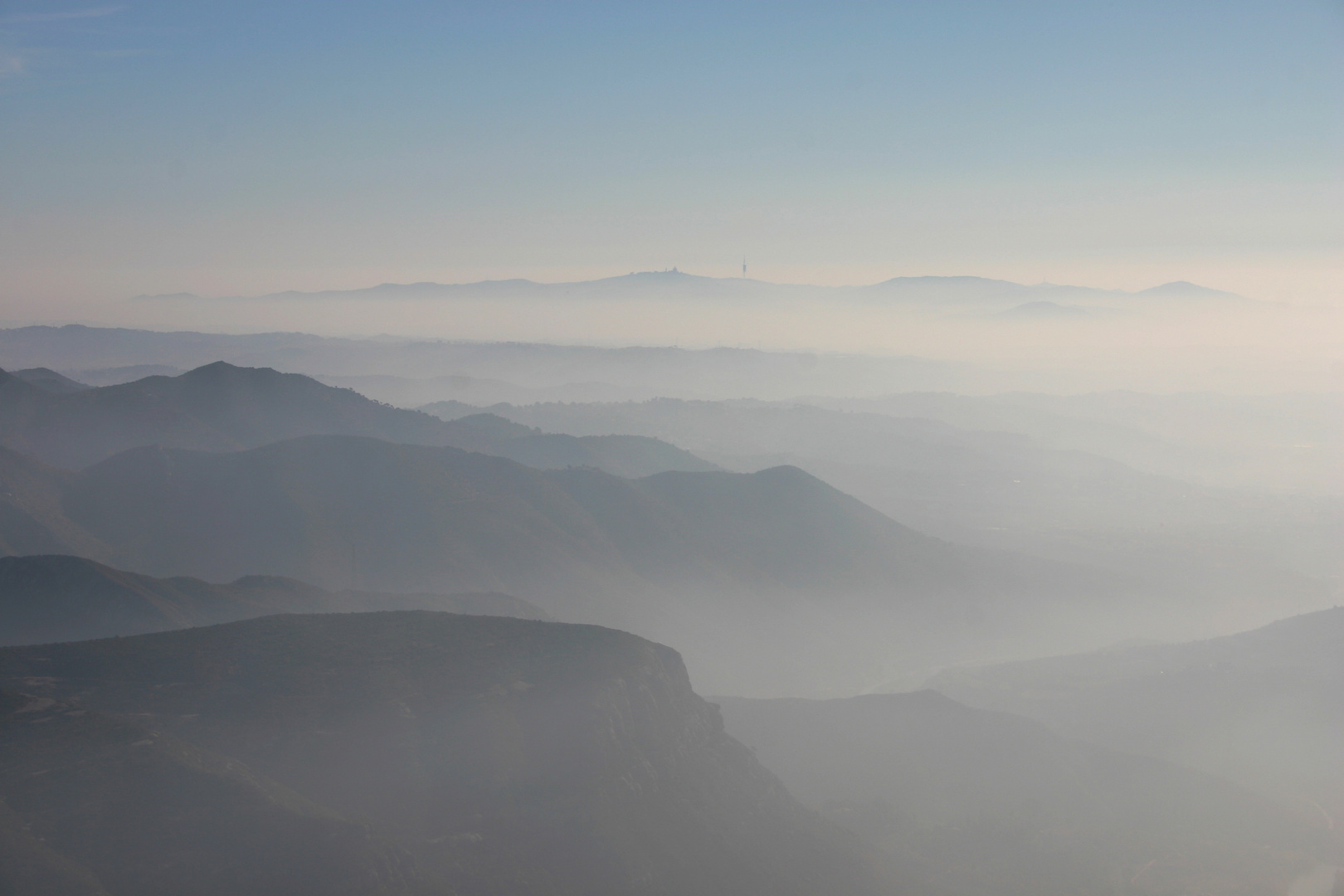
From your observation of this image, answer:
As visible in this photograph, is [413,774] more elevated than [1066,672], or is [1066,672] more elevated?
[413,774]

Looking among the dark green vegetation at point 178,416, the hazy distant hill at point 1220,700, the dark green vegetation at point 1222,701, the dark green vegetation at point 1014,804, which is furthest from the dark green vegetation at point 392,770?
the dark green vegetation at point 178,416

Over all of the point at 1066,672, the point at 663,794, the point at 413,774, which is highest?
the point at 413,774

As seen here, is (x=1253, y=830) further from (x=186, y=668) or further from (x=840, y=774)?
(x=186, y=668)

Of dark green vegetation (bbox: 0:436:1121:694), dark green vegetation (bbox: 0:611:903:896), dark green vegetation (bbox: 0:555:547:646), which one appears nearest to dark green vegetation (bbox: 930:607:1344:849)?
dark green vegetation (bbox: 0:436:1121:694)

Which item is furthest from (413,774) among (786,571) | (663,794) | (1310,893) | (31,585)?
(786,571)

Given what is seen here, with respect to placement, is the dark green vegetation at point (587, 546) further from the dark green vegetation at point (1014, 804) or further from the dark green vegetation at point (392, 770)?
the dark green vegetation at point (392, 770)
